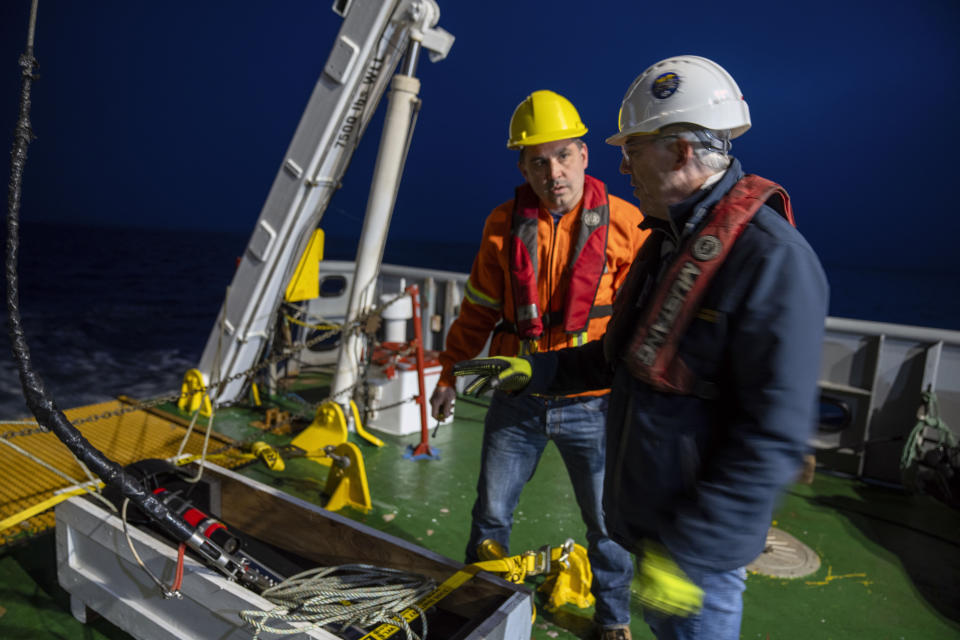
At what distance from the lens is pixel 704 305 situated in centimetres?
113

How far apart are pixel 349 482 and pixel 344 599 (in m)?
1.84

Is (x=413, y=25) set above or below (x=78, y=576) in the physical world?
above

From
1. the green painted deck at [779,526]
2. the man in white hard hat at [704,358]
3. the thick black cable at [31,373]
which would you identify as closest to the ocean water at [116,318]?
the green painted deck at [779,526]

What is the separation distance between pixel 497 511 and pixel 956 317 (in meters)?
58.7

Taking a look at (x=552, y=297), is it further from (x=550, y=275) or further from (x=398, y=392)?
(x=398, y=392)

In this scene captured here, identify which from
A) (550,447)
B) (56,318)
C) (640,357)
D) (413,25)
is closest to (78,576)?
(640,357)

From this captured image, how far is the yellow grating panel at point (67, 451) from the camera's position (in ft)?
10.6

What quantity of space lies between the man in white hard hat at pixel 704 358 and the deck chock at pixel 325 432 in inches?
128

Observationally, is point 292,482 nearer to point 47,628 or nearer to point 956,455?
point 47,628

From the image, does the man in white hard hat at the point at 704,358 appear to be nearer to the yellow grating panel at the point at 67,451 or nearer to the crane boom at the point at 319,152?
the yellow grating panel at the point at 67,451

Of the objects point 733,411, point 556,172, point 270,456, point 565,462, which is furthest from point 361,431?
point 733,411

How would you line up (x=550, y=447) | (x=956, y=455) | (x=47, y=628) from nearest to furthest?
(x=47, y=628), (x=956, y=455), (x=550, y=447)

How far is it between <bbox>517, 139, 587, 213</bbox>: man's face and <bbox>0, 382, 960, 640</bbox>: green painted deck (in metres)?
1.53

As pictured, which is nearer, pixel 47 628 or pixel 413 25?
pixel 47 628
